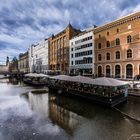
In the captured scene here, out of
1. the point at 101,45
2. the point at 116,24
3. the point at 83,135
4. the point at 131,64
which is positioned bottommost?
the point at 83,135

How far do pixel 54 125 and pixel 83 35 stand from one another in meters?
49.6

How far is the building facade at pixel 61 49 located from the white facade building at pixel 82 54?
4318mm

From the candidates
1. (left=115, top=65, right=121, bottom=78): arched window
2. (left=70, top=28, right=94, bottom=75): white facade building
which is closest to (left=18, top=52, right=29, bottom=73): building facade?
(left=70, top=28, right=94, bottom=75): white facade building

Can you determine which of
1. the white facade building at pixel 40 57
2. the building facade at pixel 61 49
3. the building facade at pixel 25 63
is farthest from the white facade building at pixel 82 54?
the building facade at pixel 25 63

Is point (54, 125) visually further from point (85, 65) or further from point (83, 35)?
point (83, 35)

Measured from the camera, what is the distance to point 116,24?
1722 inches

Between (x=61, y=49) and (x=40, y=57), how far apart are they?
34320mm

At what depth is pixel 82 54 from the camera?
5869 centimetres

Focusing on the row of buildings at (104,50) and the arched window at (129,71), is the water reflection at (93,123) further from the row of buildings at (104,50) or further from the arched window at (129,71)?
the row of buildings at (104,50)

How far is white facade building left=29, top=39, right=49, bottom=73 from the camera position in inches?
3742

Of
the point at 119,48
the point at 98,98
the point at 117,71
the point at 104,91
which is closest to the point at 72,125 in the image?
the point at 98,98

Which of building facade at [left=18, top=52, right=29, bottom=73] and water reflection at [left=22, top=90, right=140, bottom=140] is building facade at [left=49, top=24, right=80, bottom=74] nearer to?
water reflection at [left=22, top=90, right=140, bottom=140]

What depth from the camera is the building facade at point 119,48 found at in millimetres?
39156

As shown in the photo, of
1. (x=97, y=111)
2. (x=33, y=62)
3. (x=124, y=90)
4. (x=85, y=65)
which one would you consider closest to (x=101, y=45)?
(x=85, y=65)
